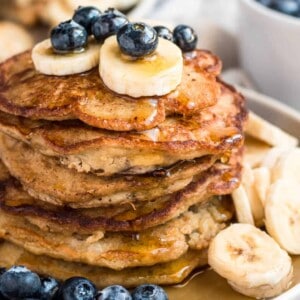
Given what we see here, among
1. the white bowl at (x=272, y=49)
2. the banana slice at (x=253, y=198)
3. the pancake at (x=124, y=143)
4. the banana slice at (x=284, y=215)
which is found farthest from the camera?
the white bowl at (x=272, y=49)

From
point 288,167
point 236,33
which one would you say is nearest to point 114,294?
point 288,167

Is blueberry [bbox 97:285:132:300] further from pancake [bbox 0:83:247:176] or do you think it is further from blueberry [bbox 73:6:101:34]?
blueberry [bbox 73:6:101:34]

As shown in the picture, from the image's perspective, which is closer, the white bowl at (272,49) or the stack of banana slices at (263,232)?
the stack of banana slices at (263,232)

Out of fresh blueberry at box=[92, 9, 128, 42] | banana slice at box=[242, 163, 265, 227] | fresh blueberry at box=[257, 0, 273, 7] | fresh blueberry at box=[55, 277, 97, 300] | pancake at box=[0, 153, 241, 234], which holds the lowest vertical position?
fresh blueberry at box=[257, 0, 273, 7]

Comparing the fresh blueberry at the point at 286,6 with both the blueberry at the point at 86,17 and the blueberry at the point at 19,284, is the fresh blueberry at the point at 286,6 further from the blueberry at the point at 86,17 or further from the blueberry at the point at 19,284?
the blueberry at the point at 19,284

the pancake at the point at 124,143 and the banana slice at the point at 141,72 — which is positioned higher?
the banana slice at the point at 141,72

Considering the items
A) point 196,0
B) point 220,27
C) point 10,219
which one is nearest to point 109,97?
point 10,219

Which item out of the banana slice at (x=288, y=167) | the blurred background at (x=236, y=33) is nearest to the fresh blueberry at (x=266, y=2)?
the blurred background at (x=236, y=33)

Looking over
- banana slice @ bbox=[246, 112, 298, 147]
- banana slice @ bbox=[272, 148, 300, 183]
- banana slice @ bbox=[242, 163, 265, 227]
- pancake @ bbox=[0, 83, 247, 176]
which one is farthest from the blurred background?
pancake @ bbox=[0, 83, 247, 176]
